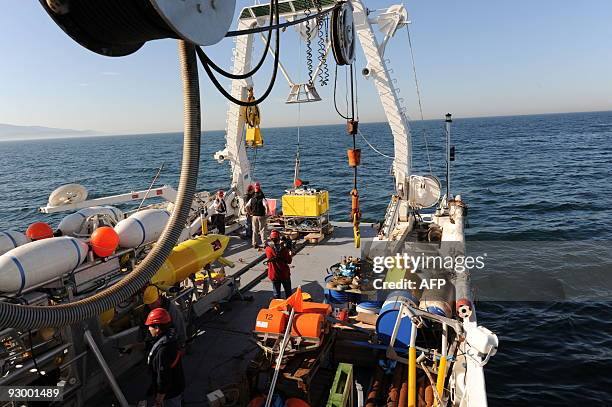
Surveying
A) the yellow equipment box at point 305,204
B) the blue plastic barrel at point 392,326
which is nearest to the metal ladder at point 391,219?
the yellow equipment box at point 305,204

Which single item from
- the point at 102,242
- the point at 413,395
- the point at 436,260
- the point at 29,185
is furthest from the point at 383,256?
the point at 29,185

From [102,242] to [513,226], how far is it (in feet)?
67.5

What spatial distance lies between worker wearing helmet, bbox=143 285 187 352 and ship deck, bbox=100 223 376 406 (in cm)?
58

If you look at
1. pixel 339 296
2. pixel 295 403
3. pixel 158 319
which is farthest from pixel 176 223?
pixel 339 296

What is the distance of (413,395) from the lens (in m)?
4.85

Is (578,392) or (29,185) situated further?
(29,185)

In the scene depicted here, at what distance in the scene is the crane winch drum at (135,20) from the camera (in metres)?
1.90

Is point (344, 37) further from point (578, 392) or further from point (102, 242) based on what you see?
point (578, 392)

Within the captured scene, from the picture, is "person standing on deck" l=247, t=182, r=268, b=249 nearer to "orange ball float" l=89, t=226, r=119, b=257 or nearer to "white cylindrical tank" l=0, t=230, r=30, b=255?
"orange ball float" l=89, t=226, r=119, b=257

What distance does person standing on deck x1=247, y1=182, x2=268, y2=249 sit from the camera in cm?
1221

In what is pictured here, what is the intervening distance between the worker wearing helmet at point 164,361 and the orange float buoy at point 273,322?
50.1 inches

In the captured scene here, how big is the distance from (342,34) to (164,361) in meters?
5.70

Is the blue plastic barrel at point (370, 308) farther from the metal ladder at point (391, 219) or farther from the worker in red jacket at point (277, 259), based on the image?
the metal ladder at point (391, 219)

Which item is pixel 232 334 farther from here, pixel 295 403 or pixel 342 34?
pixel 342 34
